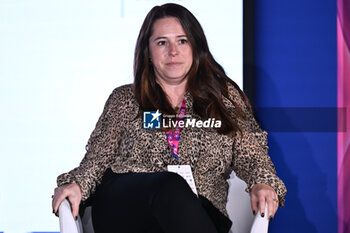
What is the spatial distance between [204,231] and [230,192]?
0.60m

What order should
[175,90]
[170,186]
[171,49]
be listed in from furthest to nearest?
[175,90] → [171,49] → [170,186]

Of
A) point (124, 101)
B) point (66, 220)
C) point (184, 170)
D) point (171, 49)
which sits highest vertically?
point (171, 49)

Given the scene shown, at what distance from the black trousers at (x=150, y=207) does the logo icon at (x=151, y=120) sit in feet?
1.04

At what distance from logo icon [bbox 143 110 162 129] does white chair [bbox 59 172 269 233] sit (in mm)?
421

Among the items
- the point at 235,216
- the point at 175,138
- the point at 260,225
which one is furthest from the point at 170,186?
the point at 235,216

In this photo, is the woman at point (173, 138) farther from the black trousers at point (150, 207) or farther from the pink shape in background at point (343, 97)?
the pink shape in background at point (343, 97)

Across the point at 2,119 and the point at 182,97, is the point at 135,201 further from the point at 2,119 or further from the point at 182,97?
the point at 2,119

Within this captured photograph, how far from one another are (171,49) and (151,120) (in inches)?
12.6

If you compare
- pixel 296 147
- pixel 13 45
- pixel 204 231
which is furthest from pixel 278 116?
pixel 13 45

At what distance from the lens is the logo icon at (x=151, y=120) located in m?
1.98

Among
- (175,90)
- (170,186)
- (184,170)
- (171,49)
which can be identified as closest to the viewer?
(170,186)

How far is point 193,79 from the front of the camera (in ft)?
6.89

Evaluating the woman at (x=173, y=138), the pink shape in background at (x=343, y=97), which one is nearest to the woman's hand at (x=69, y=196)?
the woman at (x=173, y=138)
